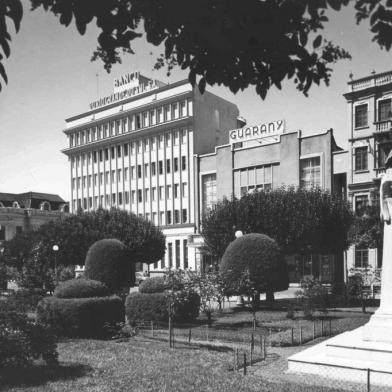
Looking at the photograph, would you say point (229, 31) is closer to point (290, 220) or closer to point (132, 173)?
point (290, 220)

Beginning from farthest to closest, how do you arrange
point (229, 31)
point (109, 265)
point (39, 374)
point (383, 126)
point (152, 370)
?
point (383, 126) < point (109, 265) < point (152, 370) < point (39, 374) < point (229, 31)

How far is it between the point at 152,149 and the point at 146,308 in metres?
44.6

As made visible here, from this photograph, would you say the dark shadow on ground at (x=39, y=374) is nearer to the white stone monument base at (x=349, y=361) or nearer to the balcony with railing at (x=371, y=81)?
the white stone monument base at (x=349, y=361)

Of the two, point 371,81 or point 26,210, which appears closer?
point 371,81

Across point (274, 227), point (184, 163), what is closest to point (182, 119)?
point (184, 163)

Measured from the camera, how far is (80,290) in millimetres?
22125

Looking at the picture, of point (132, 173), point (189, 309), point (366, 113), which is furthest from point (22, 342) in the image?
point (132, 173)

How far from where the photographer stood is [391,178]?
14688 mm

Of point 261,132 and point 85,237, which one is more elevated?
point 261,132

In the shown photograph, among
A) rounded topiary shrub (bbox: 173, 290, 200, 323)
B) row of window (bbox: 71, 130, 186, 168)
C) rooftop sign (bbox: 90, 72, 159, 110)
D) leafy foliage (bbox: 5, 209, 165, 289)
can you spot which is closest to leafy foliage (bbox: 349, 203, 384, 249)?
rounded topiary shrub (bbox: 173, 290, 200, 323)

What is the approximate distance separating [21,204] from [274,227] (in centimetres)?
7097

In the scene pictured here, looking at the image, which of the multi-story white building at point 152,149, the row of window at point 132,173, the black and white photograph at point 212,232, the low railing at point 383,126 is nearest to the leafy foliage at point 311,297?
the black and white photograph at point 212,232

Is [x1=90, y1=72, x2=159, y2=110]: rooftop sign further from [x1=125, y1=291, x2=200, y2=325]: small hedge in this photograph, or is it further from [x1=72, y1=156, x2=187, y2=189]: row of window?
[x1=125, y1=291, x2=200, y2=325]: small hedge

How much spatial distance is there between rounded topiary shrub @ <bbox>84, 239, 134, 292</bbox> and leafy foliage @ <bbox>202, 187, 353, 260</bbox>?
26.7 feet
